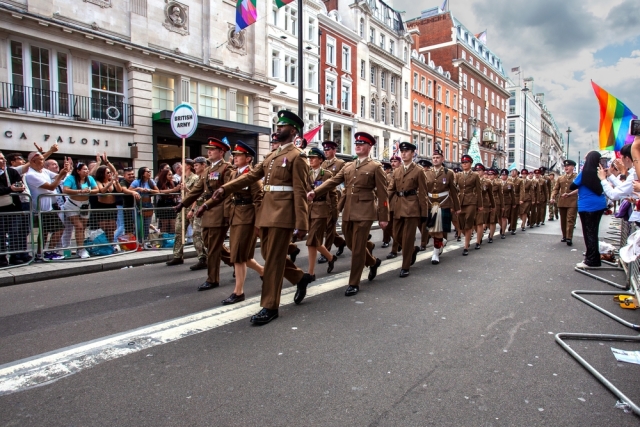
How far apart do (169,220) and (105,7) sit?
1299 cm

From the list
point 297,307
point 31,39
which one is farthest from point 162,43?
point 297,307

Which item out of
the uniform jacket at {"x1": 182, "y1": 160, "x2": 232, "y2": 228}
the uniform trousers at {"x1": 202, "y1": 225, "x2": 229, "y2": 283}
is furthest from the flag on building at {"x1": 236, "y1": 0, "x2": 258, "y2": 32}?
the uniform trousers at {"x1": 202, "y1": 225, "x2": 229, "y2": 283}

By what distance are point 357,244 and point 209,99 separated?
1861 centimetres

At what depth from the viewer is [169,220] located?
33.3 ft

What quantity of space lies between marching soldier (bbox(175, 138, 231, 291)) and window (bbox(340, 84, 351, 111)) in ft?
95.1

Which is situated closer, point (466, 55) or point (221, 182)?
point (221, 182)

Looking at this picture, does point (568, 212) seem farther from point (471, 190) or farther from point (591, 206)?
point (591, 206)

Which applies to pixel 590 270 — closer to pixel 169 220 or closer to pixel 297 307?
pixel 297 307

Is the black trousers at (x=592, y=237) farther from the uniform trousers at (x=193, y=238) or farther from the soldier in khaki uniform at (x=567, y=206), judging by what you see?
the uniform trousers at (x=193, y=238)

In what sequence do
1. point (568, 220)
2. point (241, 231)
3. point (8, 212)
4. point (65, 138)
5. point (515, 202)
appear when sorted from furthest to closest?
1. point (65, 138)
2. point (515, 202)
3. point (568, 220)
4. point (8, 212)
5. point (241, 231)

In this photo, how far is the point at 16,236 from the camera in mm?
7621

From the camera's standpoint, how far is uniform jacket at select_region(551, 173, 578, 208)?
10945 mm

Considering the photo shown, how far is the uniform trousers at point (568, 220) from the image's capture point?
11031 mm

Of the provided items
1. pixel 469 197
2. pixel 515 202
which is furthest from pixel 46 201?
pixel 515 202
